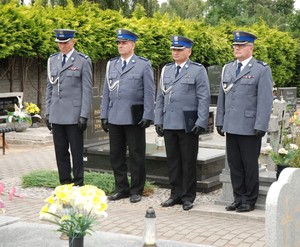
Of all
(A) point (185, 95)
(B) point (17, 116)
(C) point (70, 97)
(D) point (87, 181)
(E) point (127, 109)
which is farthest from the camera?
(B) point (17, 116)

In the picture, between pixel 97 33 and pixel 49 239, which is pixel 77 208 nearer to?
pixel 49 239

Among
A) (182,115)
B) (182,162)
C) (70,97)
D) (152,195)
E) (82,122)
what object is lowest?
(152,195)

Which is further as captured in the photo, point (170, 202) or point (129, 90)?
point (129, 90)

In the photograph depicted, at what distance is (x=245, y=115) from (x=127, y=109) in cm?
153

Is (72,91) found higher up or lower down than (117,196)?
higher up

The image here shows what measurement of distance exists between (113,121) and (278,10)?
52.4 metres

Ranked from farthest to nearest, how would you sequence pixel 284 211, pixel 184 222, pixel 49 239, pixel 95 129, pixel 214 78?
1. pixel 214 78
2. pixel 95 129
3. pixel 184 222
4. pixel 49 239
5. pixel 284 211

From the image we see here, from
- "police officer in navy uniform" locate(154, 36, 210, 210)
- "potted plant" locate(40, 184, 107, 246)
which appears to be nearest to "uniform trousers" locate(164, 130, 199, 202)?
"police officer in navy uniform" locate(154, 36, 210, 210)

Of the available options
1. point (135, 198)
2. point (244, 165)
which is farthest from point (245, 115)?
point (135, 198)

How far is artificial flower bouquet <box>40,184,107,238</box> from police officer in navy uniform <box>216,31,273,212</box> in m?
3.66

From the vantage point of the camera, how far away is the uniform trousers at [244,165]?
762cm

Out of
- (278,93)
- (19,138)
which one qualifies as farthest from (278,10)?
(19,138)

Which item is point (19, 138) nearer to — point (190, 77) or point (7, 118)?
point (7, 118)

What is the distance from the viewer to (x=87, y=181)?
927 centimetres
